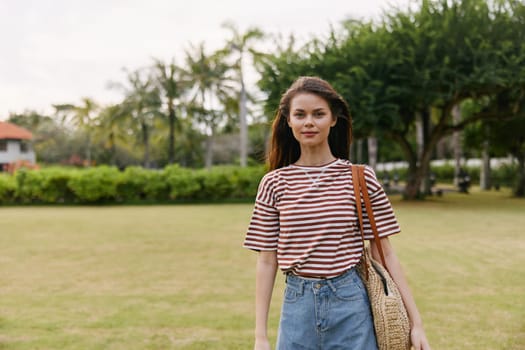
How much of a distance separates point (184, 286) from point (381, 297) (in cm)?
490

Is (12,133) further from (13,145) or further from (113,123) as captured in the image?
(113,123)

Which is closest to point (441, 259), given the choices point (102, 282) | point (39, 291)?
point (102, 282)

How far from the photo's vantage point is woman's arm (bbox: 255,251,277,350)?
2037 mm

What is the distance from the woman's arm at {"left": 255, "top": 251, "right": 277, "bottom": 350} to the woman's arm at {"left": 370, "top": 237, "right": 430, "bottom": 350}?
0.38 m

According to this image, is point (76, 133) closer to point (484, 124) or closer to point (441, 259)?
point (484, 124)

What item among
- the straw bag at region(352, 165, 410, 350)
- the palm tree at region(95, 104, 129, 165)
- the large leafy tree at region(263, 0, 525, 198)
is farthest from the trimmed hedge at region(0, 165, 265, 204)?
the straw bag at region(352, 165, 410, 350)

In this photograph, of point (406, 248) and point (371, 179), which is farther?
point (406, 248)

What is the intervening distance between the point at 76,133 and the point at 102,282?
4815cm

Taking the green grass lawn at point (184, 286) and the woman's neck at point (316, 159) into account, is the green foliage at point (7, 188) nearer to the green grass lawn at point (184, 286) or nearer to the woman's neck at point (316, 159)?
the green grass lawn at point (184, 286)

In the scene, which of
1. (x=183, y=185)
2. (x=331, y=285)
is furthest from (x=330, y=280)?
(x=183, y=185)

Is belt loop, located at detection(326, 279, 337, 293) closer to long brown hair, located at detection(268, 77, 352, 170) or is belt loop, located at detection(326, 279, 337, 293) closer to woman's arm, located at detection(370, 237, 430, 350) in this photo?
woman's arm, located at detection(370, 237, 430, 350)

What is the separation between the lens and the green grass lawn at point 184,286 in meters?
4.70

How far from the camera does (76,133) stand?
52281mm

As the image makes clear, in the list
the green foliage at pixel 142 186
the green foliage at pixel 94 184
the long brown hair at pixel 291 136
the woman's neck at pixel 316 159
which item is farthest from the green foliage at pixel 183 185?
the woman's neck at pixel 316 159
